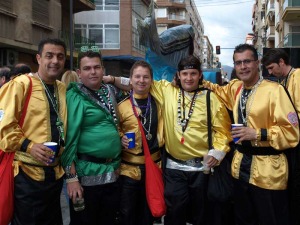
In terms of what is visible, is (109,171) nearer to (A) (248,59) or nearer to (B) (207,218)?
(B) (207,218)

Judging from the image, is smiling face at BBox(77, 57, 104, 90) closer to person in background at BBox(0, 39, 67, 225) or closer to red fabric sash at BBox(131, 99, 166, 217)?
→ person in background at BBox(0, 39, 67, 225)

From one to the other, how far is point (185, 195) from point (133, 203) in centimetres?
56

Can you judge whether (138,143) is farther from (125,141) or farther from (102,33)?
(102,33)

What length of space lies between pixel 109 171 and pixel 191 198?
0.92m

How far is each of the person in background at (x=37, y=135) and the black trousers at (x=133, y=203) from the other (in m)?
0.71

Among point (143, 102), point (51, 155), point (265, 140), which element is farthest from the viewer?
point (143, 102)

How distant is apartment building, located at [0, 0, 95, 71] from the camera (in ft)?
51.4

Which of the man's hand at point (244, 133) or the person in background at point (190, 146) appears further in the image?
the person in background at point (190, 146)

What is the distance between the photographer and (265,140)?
11.3ft

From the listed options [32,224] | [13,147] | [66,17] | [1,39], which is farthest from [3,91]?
[66,17]

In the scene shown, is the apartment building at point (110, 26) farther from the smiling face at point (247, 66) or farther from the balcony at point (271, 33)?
the smiling face at point (247, 66)

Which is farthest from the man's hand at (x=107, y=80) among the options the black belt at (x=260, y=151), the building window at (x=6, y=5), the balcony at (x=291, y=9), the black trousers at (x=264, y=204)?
the balcony at (x=291, y=9)

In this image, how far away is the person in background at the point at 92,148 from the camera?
11.4ft

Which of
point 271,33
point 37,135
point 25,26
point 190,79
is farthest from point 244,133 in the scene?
point 271,33
